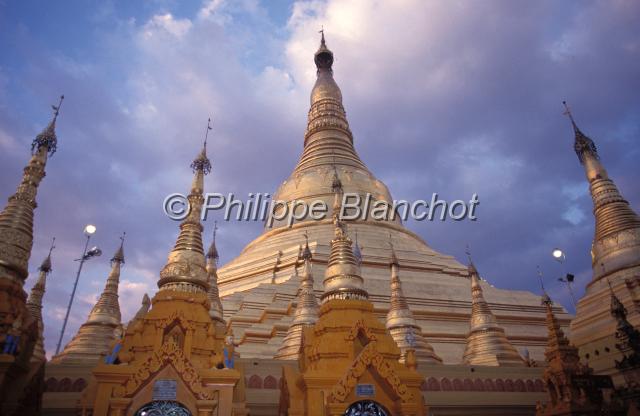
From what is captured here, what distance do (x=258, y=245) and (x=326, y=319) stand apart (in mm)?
20229

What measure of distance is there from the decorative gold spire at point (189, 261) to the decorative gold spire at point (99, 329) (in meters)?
6.51

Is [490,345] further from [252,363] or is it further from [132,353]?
[132,353]

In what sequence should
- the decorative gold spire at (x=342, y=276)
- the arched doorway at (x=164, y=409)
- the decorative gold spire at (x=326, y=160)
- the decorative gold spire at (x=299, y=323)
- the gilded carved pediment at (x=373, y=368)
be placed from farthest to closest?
the decorative gold spire at (x=326, y=160) < the decorative gold spire at (x=299, y=323) < the decorative gold spire at (x=342, y=276) < the gilded carved pediment at (x=373, y=368) < the arched doorway at (x=164, y=409)

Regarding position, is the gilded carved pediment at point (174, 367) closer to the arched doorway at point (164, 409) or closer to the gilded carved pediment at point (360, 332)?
the arched doorway at point (164, 409)

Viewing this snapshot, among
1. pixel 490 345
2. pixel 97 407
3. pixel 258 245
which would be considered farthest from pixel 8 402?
pixel 258 245

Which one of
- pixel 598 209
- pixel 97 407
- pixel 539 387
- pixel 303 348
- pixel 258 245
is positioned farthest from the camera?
pixel 258 245

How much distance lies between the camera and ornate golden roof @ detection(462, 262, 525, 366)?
51.2ft

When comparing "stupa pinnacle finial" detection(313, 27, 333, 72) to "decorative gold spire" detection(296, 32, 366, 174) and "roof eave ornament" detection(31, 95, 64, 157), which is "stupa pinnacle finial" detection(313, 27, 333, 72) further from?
"roof eave ornament" detection(31, 95, 64, 157)

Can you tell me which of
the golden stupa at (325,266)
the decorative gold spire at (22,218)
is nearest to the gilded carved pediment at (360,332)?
the decorative gold spire at (22,218)

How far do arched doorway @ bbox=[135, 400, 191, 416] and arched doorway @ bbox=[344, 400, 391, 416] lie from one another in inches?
103

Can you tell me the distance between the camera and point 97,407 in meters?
6.67

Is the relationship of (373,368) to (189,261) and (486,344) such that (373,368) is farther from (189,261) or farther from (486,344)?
(486,344)

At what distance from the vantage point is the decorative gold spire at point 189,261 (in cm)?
916

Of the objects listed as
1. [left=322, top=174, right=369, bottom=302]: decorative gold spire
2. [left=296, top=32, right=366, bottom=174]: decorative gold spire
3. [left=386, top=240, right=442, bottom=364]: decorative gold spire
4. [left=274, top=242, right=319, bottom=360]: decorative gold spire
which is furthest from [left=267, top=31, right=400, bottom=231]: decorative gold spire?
[left=322, top=174, right=369, bottom=302]: decorative gold spire
